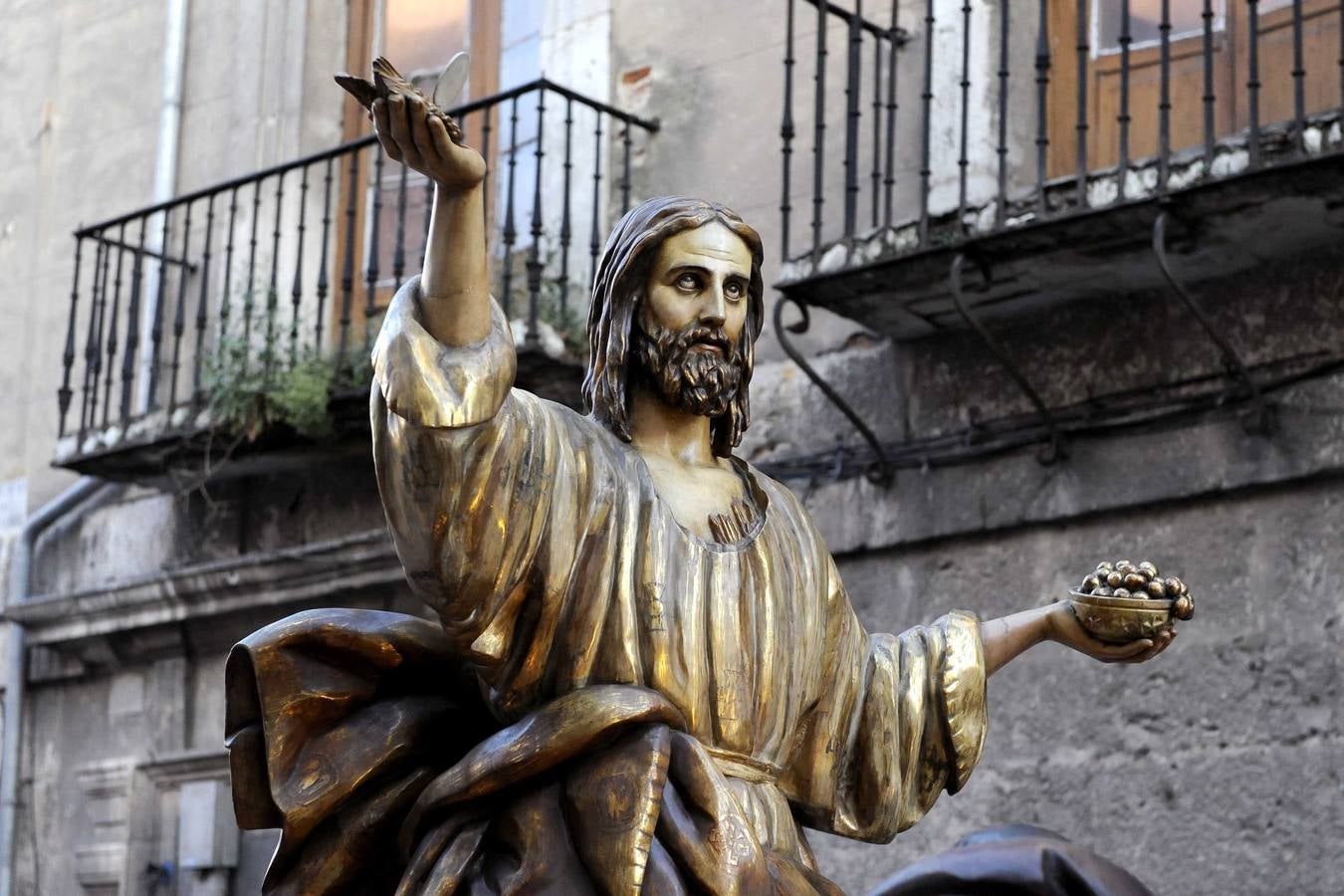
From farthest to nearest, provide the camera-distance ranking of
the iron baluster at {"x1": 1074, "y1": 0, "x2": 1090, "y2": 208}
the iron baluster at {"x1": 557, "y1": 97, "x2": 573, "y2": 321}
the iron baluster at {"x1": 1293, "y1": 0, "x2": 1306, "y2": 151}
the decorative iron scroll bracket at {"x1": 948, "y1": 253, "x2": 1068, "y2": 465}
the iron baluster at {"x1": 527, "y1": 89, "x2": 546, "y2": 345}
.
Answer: the iron baluster at {"x1": 557, "y1": 97, "x2": 573, "y2": 321}, the iron baluster at {"x1": 527, "y1": 89, "x2": 546, "y2": 345}, the decorative iron scroll bracket at {"x1": 948, "y1": 253, "x2": 1068, "y2": 465}, the iron baluster at {"x1": 1074, "y1": 0, "x2": 1090, "y2": 208}, the iron baluster at {"x1": 1293, "y1": 0, "x2": 1306, "y2": 151}

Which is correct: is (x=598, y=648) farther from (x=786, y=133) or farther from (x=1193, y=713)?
(x=786, y=133)

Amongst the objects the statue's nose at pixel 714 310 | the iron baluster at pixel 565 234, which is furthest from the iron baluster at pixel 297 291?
the statue's nose at pixel 714 310

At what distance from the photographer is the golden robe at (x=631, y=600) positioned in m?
3.02

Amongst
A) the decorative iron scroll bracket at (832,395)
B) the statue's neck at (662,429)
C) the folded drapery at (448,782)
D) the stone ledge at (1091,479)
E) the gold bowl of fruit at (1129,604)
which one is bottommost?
the folded drapery at (448,782)

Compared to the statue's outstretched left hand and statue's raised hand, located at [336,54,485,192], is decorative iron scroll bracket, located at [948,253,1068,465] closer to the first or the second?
the statue's outstretched left hand

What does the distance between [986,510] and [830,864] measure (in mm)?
1071

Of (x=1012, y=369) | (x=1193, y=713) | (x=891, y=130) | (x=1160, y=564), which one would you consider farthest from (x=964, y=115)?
(x=1193, y=713)

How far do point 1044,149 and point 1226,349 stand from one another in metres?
0.78

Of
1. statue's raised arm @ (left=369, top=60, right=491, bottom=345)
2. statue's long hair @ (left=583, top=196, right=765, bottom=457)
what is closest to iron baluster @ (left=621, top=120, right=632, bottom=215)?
statue's long hair @ (left=583, top=196, right=765, bottom=457)

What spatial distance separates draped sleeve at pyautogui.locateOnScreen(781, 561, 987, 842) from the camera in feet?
11.0

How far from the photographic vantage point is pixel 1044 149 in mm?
6441

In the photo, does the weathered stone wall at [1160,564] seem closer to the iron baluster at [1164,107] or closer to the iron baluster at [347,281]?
the iron baluster at [1164,107]

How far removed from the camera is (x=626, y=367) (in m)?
3.34

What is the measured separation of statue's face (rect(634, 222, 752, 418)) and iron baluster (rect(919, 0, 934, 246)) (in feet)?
10.3
